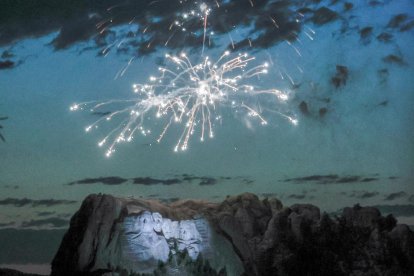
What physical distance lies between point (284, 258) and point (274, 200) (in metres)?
5.34

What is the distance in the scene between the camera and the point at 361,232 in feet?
108

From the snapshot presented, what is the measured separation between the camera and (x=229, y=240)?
100ft

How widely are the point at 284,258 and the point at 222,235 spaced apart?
4749mm

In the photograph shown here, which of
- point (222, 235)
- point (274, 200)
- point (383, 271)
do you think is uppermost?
point (274, 200)

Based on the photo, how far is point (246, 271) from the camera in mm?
30484

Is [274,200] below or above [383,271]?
above

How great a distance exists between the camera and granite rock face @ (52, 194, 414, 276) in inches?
1051

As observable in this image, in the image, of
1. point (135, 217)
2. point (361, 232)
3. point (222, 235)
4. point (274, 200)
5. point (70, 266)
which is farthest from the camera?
point (274, 200)

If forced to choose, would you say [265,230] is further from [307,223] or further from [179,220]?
[179,220]

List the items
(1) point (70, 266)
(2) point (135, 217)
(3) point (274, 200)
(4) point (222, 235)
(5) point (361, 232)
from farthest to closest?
1. (3) point (274, 200)
2. (5) point (361, 232)
3. (4) point (222, 235)
4. (2) point (135, 217)
5. (1) point (70, 266)

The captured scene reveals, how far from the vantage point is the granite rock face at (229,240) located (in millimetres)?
26703

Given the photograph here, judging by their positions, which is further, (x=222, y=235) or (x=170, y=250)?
(x=222, y=235)

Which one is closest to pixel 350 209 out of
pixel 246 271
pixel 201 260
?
pixel 246 271

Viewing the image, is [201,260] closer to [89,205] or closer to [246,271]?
[246,271]
